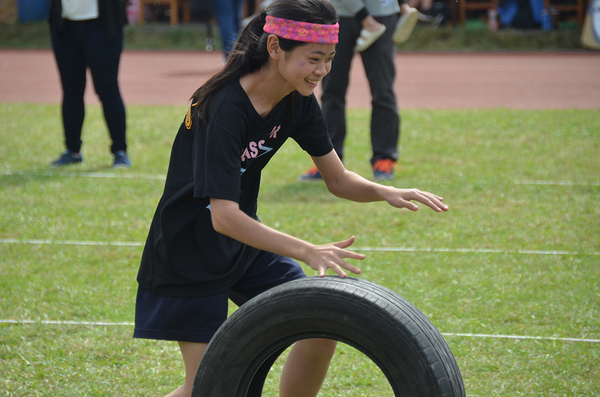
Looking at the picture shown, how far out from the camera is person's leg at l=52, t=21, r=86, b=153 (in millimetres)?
5879

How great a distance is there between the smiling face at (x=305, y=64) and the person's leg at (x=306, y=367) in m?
0.80

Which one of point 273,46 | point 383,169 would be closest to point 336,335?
point 273,46

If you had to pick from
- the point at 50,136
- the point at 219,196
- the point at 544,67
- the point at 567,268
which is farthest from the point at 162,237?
the point at 544,67

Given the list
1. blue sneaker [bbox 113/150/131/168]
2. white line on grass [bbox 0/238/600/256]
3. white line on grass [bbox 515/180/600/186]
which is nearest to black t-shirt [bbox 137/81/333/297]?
white line on grass [bbox 0/238/600/256]

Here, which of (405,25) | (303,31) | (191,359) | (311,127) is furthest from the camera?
(405,25)

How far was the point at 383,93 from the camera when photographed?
226 inches

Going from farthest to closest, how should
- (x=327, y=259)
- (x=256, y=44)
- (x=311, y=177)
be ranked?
(x=311, y=177) → (x=256, y=44) → (x=327, y=259)

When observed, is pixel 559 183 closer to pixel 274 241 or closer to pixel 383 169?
pixel 383 169

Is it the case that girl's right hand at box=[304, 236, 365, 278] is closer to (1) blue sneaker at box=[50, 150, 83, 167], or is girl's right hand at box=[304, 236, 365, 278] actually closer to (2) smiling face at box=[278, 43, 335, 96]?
(2) smiling face at box=[278, 43, 335, 96]

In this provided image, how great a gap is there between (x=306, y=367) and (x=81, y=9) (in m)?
4.42

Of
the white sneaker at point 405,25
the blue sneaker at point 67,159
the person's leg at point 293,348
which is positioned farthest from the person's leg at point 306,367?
the blue sneaker at point 67,159

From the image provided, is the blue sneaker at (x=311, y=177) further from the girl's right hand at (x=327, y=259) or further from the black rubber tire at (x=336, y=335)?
the girl's right hand at (x=327, y=259)

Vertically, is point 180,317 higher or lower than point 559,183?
higher

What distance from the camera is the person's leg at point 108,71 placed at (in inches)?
229
